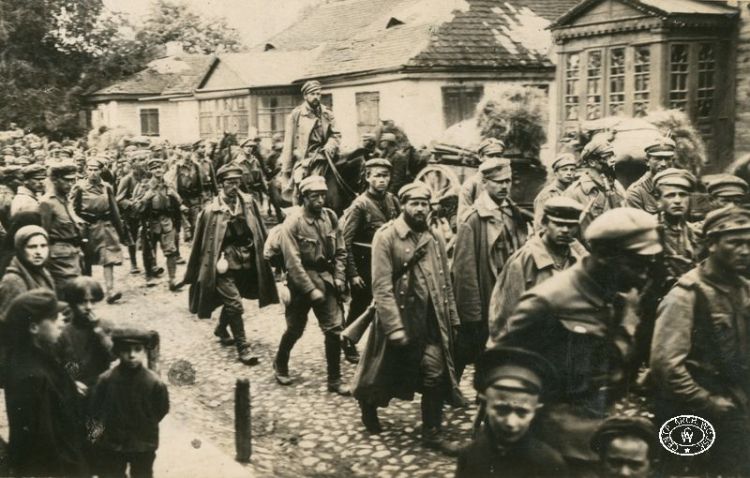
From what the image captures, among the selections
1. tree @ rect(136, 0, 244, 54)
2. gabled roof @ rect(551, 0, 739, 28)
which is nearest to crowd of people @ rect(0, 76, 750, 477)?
tree @ rect(136, 0, 244, 54)

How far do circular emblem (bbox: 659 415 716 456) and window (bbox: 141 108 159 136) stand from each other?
31.7 metres

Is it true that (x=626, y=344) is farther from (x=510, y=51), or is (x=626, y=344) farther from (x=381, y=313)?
(x=510, y=51)

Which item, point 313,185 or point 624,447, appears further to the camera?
point 313,185

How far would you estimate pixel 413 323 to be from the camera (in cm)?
580

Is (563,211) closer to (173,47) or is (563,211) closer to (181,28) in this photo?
(181,28)

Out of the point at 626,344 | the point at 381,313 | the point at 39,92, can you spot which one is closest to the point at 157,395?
the point at 381,313

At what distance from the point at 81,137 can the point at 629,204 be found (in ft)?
77.5

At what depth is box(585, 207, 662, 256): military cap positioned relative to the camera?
3.46 meters

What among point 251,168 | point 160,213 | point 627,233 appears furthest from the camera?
point 251,168

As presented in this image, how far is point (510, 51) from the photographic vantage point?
21.9 m

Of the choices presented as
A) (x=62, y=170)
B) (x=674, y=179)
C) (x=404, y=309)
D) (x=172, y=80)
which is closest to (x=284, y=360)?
(x=404, y=309)

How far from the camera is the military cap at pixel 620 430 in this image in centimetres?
344

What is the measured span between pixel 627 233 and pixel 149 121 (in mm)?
32217

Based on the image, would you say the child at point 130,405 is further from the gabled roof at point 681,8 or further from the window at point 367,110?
the window at point 367,110
